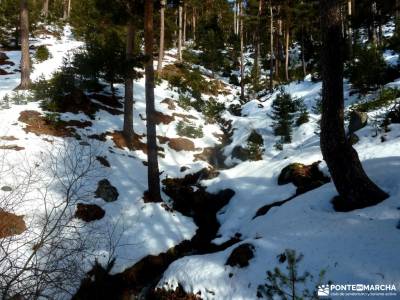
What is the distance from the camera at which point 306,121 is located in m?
16.1

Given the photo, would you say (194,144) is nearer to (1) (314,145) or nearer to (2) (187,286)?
(1) (314,145)

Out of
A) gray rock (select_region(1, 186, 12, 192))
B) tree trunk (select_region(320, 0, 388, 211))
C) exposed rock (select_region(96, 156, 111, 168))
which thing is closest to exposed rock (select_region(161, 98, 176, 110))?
exposed rock (select_region(96, 156, 111, 168))

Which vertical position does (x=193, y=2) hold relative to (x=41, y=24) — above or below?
above

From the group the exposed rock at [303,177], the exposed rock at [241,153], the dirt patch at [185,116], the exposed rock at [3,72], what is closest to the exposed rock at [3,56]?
the exposed rock at [3,72]

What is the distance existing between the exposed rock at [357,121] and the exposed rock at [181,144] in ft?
23.3

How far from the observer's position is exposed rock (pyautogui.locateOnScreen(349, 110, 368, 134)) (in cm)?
1166

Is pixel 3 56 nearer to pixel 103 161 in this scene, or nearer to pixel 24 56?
pixel 24 56

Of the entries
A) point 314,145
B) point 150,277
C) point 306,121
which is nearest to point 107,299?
point 150,277

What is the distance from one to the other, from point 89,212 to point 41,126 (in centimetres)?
544

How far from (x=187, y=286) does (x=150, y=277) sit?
5.89ft

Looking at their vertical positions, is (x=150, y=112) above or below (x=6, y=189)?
above

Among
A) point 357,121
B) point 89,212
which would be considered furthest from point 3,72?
point 357,121

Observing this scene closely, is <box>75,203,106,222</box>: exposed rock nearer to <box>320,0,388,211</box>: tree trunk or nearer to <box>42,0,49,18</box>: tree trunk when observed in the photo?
<box>320,0,388,211</box>: tree trunk

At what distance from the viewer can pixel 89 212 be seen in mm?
9375
